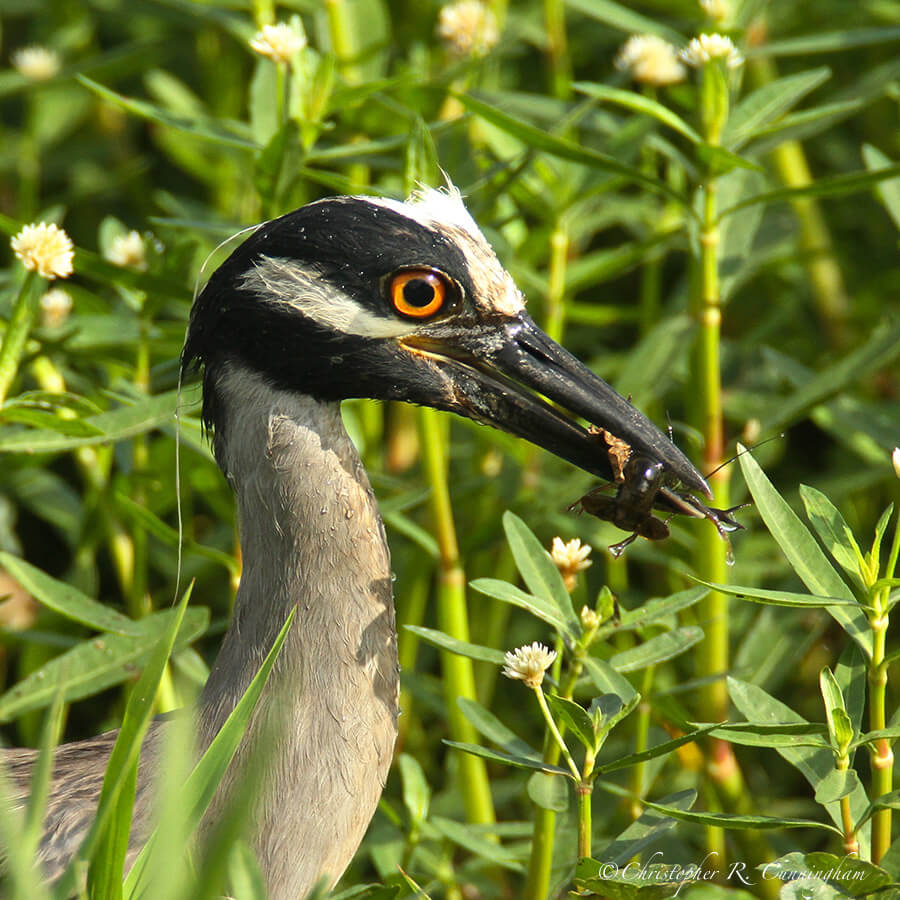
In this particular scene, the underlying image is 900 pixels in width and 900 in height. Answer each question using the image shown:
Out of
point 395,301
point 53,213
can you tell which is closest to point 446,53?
point 53,213

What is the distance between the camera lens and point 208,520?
3.90m

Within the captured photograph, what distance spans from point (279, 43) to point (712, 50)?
2.74 ft

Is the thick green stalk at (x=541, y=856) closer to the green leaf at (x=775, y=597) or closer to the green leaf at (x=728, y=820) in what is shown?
the green leaf at (x=728, y=820)

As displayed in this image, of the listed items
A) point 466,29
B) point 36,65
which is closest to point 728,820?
point 466,29

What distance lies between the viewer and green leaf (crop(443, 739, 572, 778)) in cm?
186

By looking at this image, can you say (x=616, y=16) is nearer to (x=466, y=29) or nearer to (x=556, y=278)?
(x=466, y=29)

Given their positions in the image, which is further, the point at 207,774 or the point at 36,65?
the point at 36,65

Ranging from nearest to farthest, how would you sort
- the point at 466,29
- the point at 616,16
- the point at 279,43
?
1. the point at 279,43
2. the point at 616,16
3. the point at 466,29

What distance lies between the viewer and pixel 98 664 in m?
2.46

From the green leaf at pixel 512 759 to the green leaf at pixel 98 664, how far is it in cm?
75

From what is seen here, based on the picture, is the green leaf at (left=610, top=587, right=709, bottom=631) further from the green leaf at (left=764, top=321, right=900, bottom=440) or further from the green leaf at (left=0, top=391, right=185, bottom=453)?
the green leaf at (left=0, top=391, right=185, bottom=453)

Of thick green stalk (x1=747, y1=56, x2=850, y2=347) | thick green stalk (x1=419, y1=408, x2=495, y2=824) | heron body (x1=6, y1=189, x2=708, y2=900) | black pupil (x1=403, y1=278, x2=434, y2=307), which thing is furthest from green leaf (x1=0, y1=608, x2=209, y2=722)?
thick green stalk (x1=747, y1=56, x2=850, y2=347)

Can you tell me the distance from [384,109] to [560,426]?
1371 millimetres

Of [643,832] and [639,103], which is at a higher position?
[639,103]
